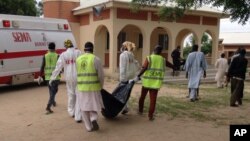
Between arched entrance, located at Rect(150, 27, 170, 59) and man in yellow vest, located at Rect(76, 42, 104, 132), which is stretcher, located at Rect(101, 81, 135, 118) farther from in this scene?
arched entrance, located at Rect(150, 27, 170, 59)

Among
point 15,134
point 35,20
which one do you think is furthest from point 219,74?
point 15,134

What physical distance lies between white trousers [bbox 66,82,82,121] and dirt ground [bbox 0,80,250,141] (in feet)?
0.51

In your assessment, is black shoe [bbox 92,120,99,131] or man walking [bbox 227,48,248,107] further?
man walking [bbox 227,48,248,107]

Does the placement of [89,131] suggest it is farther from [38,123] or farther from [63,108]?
[63,108]

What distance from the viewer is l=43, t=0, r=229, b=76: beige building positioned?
66.2 feet

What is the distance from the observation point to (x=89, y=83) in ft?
24.6

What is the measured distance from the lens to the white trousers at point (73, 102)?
27.5ft

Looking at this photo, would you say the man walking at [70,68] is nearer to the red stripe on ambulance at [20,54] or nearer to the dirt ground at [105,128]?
the dirt ground at [105,128]

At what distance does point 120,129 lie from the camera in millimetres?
7875

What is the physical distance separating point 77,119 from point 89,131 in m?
0.88

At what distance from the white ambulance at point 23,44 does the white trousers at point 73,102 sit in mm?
5489

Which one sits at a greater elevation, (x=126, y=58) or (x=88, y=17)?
(x=88, y=17)

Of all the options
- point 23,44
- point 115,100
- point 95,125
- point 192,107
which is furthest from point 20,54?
point 95,125

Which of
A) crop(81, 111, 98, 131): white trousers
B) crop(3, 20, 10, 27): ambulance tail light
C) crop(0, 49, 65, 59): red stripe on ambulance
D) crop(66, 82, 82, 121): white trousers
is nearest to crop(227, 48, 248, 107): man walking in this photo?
crop(66, 82, 82, 121): white trousers
